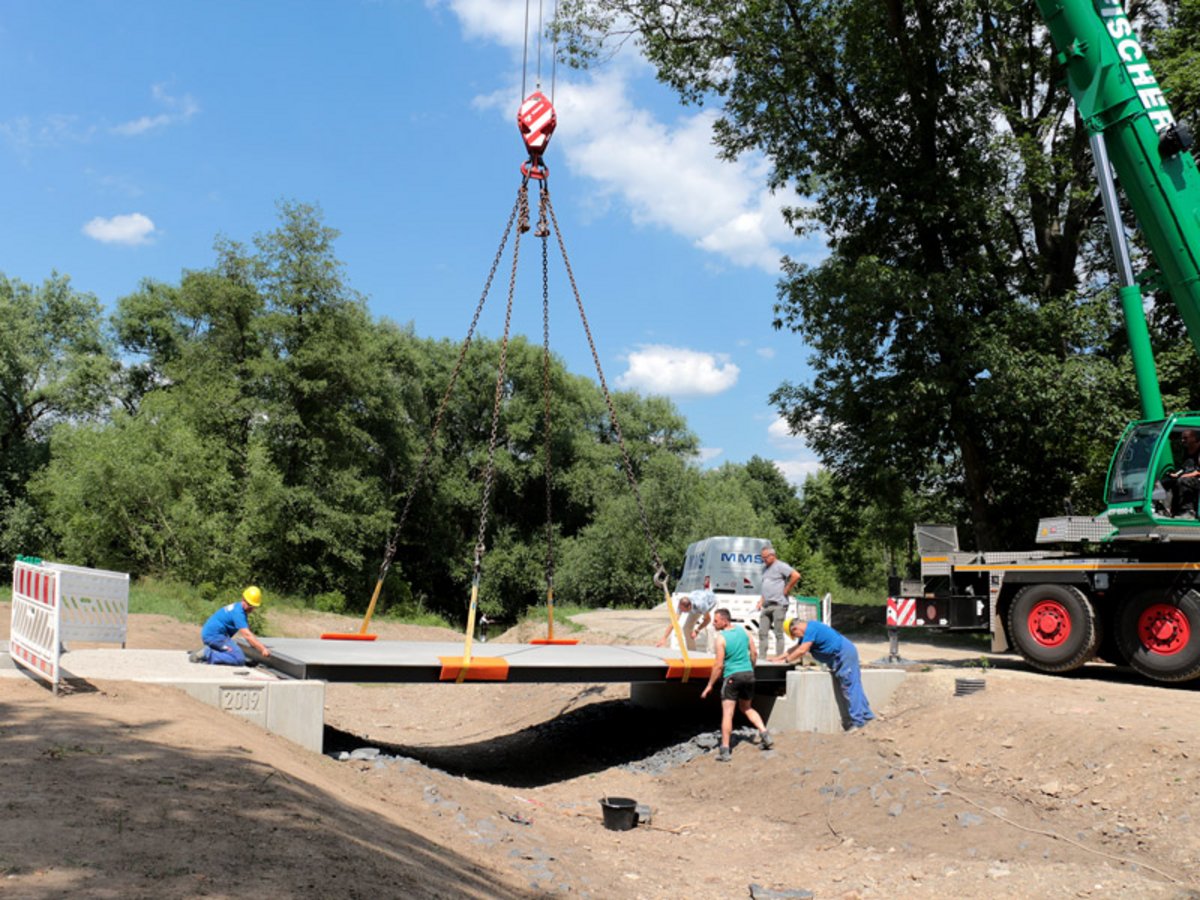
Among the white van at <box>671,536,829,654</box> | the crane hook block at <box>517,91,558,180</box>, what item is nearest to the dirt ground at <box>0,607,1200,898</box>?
the white van at <box>671,536,829,654</box>

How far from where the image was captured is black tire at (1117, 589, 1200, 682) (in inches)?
453

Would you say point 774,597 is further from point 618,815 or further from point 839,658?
point 618,815

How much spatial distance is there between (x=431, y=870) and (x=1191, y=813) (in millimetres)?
6467

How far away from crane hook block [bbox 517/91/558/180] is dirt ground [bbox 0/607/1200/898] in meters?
7.01

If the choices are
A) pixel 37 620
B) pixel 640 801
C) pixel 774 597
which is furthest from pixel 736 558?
pixel 37 620

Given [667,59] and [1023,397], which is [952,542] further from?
[667,59]

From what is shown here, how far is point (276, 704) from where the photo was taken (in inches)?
363

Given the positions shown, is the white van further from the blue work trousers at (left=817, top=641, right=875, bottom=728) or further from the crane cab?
the crane cab

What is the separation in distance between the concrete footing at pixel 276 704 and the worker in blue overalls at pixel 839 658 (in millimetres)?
5890

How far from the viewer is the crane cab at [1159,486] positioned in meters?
11.4

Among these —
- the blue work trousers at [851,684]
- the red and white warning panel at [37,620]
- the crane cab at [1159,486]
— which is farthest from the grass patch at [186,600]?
the crane cab at [1159,486]

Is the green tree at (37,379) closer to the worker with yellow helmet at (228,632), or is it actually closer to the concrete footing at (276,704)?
the worker with yellow helmet at (228,632)

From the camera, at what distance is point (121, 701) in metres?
8.18

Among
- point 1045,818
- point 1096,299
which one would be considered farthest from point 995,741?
point 1096,299
